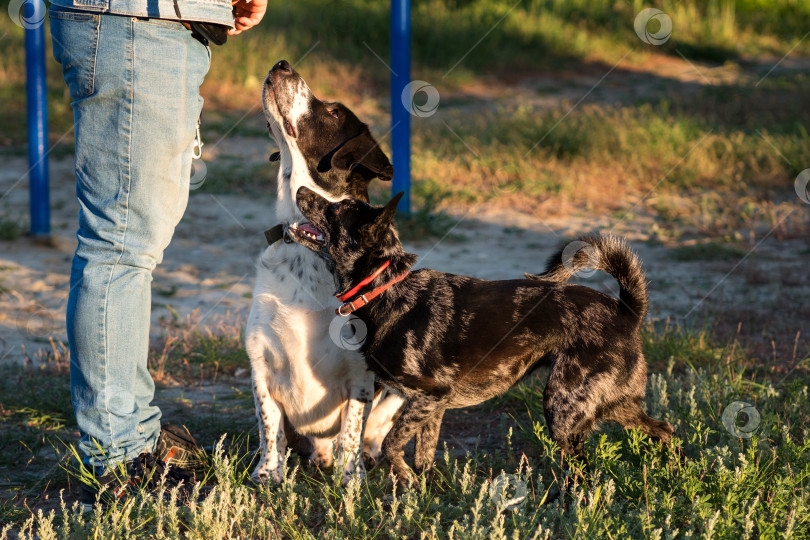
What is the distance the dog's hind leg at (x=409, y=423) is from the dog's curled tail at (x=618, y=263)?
2.59ft

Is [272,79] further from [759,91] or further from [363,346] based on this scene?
[759,91]

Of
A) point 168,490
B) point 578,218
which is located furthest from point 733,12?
point 168,490

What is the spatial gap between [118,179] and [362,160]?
45.7 inches

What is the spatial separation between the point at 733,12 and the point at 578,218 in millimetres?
11384

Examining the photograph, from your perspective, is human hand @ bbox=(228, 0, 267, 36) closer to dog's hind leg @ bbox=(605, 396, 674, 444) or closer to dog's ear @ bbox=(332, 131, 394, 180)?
dog's ear @ bbox=(332, 131, 394, 180)

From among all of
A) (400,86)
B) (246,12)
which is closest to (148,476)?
(246,12)

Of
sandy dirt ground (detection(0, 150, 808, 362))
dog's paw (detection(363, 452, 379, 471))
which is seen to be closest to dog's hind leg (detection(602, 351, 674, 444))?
dog's paw (detection(363, 452, 379, 471))

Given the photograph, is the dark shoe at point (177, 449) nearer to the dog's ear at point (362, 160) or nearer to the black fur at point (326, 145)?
the black fur at point (326, 145)

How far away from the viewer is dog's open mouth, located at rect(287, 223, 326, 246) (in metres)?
3.46

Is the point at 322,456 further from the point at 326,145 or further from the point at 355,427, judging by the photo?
the point at 326,145

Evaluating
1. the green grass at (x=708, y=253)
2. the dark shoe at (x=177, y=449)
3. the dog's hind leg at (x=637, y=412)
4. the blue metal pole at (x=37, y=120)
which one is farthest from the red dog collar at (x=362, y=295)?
the blue metal pole at (x=37, y=120)

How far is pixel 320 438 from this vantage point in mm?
3711

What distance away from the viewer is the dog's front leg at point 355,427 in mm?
3447

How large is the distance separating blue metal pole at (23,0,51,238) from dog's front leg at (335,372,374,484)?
4431 millimetres
